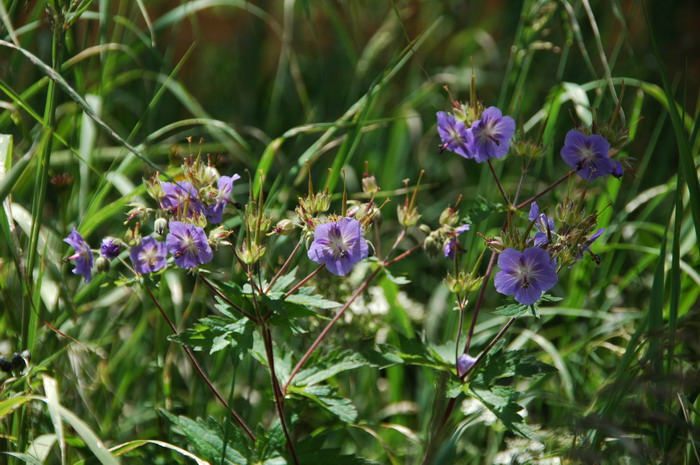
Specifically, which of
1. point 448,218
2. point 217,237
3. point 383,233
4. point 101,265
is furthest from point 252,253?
point 383,233

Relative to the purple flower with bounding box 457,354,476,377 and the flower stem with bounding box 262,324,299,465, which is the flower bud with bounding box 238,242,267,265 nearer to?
the flower stem with bounding box 262,324,299,465

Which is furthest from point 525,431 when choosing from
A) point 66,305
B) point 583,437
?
point 66,305

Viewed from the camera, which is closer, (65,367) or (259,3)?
(65,367)

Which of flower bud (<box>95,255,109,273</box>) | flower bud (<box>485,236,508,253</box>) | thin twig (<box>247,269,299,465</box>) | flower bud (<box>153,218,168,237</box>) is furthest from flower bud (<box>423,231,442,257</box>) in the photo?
flower bud (<box>95,255,109,273</box>)

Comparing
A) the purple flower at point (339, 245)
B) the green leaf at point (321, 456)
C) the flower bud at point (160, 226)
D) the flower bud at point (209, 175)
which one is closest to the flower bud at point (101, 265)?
the flower bud at point (160, 226)

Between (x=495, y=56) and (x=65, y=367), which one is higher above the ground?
(x=495, y=56)

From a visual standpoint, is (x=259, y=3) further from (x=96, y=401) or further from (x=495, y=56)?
(x=96, y=401)
